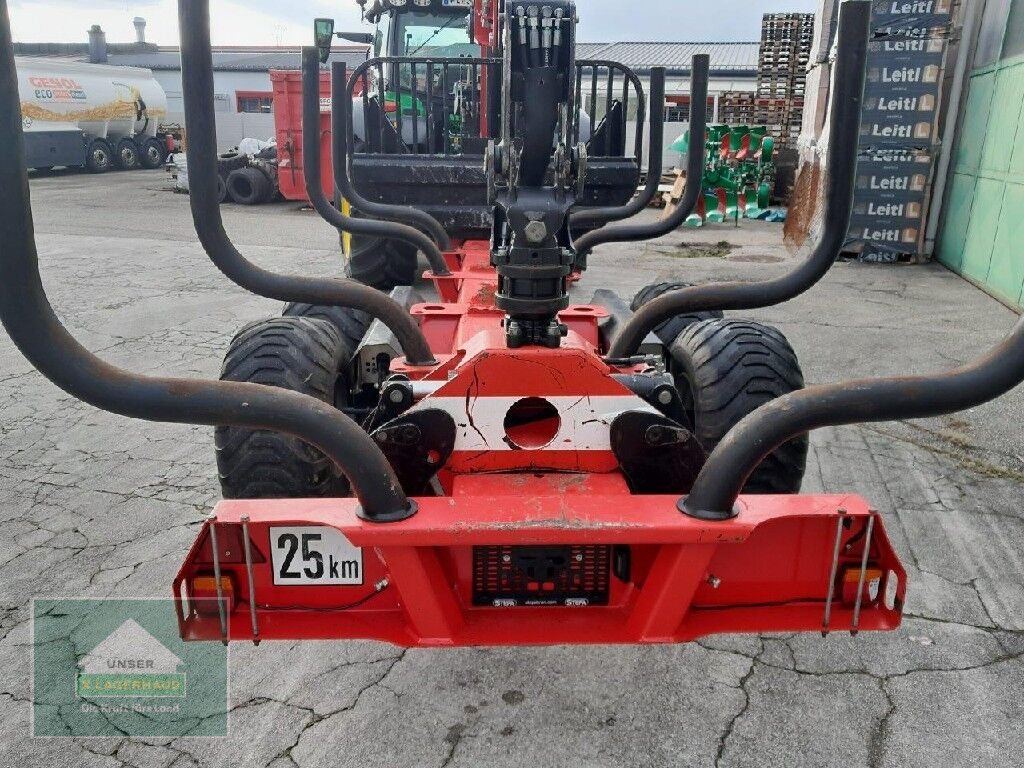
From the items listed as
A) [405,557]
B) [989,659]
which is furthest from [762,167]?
[405,557]

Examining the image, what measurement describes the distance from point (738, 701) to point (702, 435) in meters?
0.97

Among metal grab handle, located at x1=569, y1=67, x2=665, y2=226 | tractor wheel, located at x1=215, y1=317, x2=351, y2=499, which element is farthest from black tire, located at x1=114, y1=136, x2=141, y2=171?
tractor wheel, located at x1=215, y1=317, x2=351, y2=499

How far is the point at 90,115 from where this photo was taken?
25.5 m

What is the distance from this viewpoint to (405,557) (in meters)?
2.01

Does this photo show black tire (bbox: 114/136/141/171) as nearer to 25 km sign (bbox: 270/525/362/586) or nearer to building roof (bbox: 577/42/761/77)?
building roof (bbox: 577/42/761/77)

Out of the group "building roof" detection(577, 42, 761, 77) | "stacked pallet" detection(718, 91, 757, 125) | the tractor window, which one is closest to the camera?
the tractor window

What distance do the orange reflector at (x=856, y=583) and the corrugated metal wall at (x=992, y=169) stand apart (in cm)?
705

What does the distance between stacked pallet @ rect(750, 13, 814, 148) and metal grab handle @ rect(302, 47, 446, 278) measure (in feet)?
43.7

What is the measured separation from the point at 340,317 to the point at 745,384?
1.89 metres

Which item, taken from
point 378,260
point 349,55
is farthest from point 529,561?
point 349,55

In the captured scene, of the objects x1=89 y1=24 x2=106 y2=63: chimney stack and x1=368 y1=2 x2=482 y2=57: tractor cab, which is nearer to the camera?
x1=368 y1=2 x2=482 y2=57: tractor cab

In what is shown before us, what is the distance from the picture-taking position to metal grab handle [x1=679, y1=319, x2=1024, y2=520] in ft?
5.80

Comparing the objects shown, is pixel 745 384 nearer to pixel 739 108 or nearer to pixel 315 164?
pixel 315 164

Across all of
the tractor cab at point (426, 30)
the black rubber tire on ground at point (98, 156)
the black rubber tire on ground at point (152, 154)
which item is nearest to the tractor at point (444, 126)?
the tractor cab at point (426, 30)
